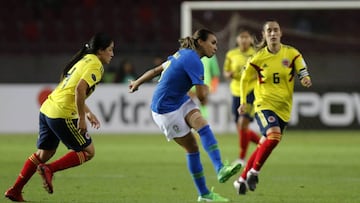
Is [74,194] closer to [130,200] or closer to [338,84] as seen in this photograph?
[130,200]

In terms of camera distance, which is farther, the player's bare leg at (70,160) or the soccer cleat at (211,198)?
the player's bare leg at (70,160)

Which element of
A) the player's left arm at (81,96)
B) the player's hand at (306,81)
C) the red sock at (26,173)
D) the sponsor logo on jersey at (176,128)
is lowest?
the red sock at (26,173)

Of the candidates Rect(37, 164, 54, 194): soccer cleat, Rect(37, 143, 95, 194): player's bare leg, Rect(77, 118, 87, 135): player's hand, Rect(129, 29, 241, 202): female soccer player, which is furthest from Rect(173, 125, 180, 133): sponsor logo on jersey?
Rect(37, 164, 54, 194): soccer cleat

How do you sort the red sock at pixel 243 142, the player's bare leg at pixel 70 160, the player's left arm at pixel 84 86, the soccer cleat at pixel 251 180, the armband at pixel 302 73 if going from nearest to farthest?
1. the player's left arm at pixel 84 86
2. the player's bare leg at pixel 70 160
3. the soccer cleat at pixel 251 180
4. the armband at pixel 302 73
5. the red sock at pixel 243 142

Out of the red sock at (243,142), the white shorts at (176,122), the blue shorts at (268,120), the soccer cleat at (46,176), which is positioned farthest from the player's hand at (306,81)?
the red sock at (243,142)

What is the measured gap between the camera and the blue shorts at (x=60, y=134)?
971 cm

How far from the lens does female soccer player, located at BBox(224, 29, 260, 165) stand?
586 inches

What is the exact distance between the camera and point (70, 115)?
32.1ft

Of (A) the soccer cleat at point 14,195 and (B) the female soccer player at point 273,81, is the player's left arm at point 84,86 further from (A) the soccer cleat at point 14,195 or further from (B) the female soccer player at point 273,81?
(B) the female soccer player at point 273,81

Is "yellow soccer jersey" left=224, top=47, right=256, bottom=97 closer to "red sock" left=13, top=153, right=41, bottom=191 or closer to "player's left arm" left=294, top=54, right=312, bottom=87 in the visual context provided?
"player's left arm" left=294, top=54, right=312, bottom=87

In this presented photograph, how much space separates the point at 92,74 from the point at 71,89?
394mm

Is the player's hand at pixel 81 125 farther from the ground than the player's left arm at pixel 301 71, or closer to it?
closer to it

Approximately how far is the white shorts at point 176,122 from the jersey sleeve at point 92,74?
2.43ft

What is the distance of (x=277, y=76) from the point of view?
1116cm
